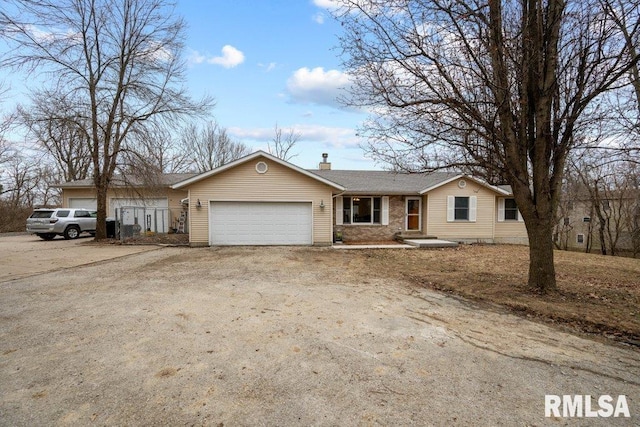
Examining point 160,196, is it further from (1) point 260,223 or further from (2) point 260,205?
(1) point 260,223

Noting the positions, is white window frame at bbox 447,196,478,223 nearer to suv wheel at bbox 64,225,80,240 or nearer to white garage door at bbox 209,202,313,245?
white garage door at bbox 209,202,313,245

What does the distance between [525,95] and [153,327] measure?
7.37 meters

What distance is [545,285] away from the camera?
6.32 meters

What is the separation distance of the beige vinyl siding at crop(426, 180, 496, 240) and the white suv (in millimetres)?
17769

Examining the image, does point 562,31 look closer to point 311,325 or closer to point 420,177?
point 311,325

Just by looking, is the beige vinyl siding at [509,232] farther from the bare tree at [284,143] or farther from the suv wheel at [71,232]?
the suv wheel at [71,232]

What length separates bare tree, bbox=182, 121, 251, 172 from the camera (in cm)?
3117

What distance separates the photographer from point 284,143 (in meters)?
31.4

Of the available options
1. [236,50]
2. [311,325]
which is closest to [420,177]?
[236,50]

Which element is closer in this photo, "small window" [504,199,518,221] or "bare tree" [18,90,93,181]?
"bare tree" [18,90,93,181]

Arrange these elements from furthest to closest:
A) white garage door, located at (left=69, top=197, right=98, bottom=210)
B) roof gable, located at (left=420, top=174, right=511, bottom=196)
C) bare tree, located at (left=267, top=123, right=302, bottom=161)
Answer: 1. bare tree, located at (left=267, top=123, right=302, bottom=161)
2. white garage door, located at (left=69, top=197, right=98, bottom=210)
3. roof gable, located at (left=420, top=174, right=511, bottom=196)

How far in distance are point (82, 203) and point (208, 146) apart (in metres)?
14.3

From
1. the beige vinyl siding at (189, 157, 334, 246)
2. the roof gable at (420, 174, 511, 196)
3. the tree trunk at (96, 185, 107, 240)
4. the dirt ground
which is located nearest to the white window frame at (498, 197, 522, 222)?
the roof gable at (420, 174, 511, 196)
